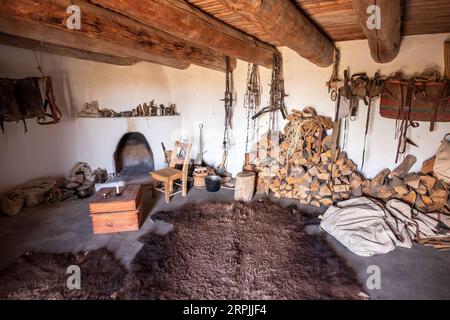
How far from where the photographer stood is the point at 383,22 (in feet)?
6.02

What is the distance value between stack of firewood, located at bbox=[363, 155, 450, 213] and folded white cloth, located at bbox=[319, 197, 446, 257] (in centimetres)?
19

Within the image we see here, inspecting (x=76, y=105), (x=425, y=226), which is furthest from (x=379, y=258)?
(x=76, y=105)

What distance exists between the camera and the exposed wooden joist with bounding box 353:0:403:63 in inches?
62.6

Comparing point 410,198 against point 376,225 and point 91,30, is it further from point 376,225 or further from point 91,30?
point 91,30

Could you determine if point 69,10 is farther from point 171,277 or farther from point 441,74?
point 441,74

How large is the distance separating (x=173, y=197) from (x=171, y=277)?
1.78 m

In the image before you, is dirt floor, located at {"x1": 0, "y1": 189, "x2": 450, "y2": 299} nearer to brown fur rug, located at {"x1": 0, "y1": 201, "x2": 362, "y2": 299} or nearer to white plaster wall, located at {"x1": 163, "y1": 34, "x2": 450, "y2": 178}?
brown fur rug, located at {"x1": 0, "y1": 201, "x2": 362, "y2": 299}

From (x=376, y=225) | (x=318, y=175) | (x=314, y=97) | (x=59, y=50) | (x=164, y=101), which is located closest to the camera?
(x=376, y=225)

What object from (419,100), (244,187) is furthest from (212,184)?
(419,100)

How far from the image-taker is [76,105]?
4.09 m

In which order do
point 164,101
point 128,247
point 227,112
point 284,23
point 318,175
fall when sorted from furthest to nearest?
point 164,101
point 227,112
point 318,175
point 128,247
point 284,23

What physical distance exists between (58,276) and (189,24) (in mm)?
2362

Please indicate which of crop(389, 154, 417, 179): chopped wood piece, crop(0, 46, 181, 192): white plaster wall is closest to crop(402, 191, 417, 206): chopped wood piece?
crop(389, 154, 417, 179): chopped wood piece

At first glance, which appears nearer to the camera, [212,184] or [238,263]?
[238,263]
